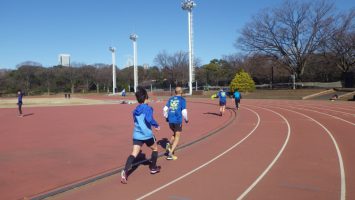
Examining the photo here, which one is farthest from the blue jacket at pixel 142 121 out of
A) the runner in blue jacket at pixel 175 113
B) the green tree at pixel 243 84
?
the green tree at pixel 243 84

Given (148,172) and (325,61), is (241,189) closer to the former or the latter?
(148,172)

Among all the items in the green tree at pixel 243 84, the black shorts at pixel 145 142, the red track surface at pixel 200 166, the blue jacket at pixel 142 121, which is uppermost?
the green tree at pixel 243 84

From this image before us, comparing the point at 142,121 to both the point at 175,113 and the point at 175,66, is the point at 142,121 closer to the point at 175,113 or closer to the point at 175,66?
the point at 175,113

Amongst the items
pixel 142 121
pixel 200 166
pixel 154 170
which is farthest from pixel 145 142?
pixel 200 166

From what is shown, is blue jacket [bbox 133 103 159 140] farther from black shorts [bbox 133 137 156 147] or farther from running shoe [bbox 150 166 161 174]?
running shoe [bbox 150 166 161 174]

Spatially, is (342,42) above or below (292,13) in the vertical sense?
below

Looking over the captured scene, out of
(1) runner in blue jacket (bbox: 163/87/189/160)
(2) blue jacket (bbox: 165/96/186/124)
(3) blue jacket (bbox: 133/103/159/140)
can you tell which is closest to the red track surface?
(1) runner in blue jacket (bbox: 163/87/189/160)

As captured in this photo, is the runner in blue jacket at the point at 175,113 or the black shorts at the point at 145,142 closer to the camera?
the black shorts at the point at 145,142

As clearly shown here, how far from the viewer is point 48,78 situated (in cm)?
8712

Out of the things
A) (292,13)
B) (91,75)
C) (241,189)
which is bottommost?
(241,189)

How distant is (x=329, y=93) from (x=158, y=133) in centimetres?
3613

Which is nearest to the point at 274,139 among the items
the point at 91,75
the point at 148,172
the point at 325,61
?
the point at 148,172

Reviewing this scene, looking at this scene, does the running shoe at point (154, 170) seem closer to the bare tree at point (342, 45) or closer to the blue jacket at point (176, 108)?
the blue jacket at point (176, 108)

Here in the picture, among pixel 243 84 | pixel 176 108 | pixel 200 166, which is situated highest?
pixel 243 84
